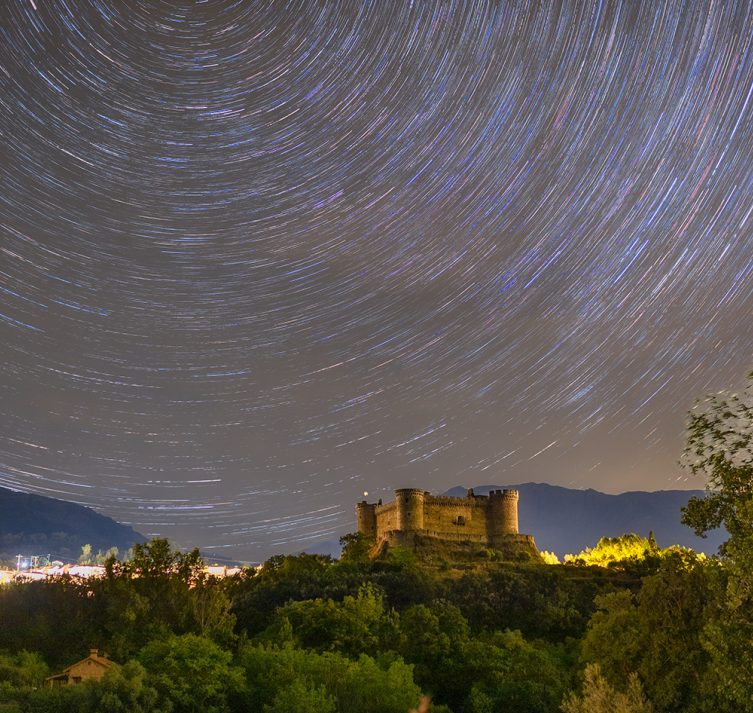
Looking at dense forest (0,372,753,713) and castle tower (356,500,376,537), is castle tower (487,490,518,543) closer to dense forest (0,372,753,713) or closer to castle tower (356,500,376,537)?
dense forest (0,372,753,713)

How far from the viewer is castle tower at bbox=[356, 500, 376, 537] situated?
101500mm

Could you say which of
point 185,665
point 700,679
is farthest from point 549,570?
point 700,679

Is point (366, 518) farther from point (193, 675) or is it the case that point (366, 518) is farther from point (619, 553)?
point (193, 675)

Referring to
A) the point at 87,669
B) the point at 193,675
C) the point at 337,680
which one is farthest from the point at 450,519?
the point at 193,675

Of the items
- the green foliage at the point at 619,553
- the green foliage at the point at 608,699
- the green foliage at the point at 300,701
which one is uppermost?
the green foliage at the point at 619,553

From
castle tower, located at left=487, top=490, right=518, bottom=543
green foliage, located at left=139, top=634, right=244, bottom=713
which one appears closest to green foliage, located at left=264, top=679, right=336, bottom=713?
green foliage, located at left=139, top=634, right=244, bottom=713

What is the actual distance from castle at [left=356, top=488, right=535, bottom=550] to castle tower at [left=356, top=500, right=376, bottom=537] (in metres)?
0.27

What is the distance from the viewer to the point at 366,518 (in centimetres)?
10288

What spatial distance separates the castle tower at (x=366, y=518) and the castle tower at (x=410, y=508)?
8.08 metres

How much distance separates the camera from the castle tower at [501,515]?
97.0 meters

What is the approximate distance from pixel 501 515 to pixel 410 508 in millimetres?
11271

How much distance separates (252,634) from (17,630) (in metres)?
17.2

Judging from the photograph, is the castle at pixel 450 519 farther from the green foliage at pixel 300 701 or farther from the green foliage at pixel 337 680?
the green foliage at pixel 300 701

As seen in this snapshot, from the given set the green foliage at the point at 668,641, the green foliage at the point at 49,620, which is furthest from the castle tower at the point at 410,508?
the green foliage at the point at 668,641
